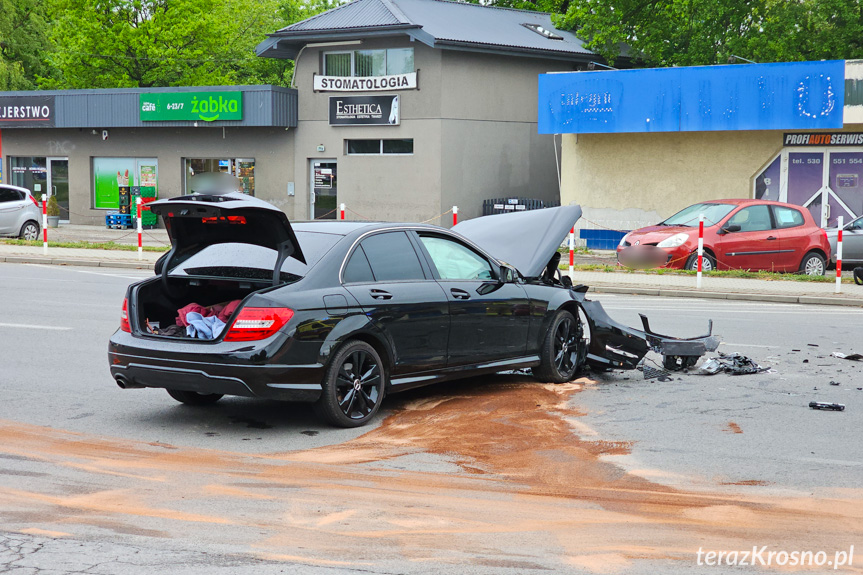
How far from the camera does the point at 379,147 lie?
3325 cm

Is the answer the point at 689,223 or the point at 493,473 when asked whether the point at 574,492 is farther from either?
the point at 689,223

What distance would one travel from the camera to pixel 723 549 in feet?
16.1

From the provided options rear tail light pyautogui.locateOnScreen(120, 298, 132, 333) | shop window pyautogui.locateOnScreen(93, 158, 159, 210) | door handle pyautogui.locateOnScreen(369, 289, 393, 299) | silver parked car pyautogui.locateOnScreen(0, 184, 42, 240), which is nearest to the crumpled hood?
door handle pyautogui.locateOnScreen(369, 289, 393, 299)

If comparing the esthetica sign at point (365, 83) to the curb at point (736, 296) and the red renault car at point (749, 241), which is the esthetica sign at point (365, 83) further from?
the curb at point (736, 296)

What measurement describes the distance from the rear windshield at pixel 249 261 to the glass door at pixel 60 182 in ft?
108

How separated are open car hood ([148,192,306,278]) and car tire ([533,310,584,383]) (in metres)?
2.67

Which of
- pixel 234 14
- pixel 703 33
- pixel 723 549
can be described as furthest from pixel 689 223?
pixel 234 14

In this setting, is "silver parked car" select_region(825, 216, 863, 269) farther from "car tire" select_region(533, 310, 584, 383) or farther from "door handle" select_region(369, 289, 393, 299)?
"door handle" select_region(369, 289, 393, 299)

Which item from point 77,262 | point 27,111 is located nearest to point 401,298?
point 77,262

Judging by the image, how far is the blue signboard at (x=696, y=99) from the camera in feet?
82.3

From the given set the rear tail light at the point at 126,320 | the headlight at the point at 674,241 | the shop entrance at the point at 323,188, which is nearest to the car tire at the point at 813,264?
the headlight at the point at 674,241

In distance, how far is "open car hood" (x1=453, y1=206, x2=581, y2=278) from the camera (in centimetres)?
957

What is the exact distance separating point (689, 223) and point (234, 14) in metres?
47.5

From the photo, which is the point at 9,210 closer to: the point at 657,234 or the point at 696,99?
the point at 657,234
